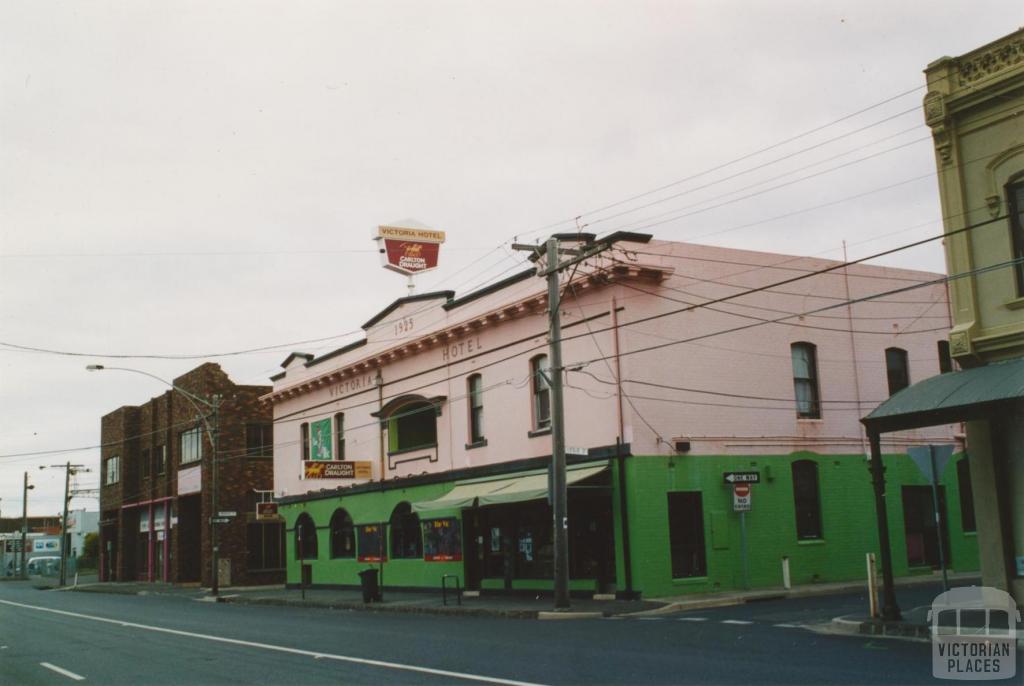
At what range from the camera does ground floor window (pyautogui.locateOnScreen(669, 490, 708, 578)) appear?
79.2 ft

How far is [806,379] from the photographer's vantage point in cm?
2717

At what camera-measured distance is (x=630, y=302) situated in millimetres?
24469

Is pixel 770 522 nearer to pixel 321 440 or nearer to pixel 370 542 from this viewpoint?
pixel 370 542

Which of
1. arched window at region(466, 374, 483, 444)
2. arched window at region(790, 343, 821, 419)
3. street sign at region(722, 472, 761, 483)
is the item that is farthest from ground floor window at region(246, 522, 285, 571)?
A: arched window at region(790, 343, 821, 419)

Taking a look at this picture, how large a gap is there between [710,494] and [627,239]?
6.50m

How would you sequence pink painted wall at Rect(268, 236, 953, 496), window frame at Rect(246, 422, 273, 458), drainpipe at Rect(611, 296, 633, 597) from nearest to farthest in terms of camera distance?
drainpipe at Rect(611, 296, 633, 597) → pink painted wall at Rect(268, 236, 953, 496) → window frame at Rect(246, 422, 273, 458)

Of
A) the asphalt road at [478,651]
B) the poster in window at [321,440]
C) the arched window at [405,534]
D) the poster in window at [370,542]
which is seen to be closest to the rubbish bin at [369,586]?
the arched window at [405,534]

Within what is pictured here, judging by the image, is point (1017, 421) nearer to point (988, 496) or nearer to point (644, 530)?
point (988, 496)

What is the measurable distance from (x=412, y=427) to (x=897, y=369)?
15.3 metres

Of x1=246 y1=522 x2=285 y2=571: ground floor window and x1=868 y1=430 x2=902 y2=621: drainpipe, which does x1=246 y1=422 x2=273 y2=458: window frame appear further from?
x1=868 y1=430 x2=902 y2=621: drainpipe

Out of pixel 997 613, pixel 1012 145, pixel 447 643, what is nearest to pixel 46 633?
pixel 447 643

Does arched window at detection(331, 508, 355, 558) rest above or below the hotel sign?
below
